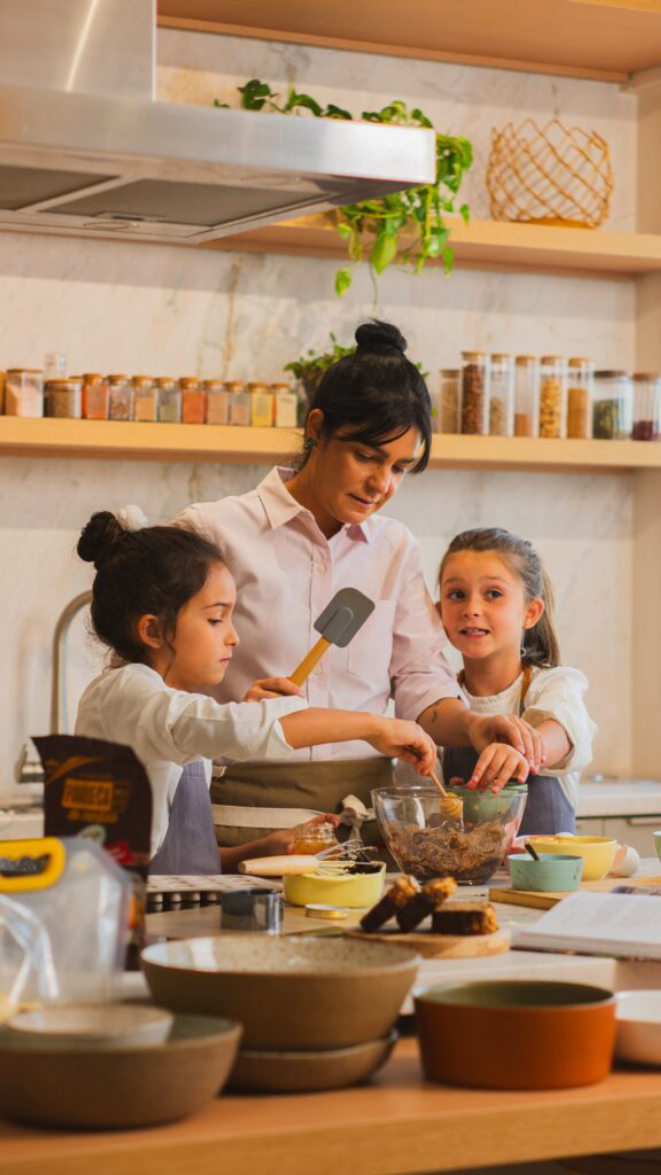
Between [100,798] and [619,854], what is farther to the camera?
[619,854]

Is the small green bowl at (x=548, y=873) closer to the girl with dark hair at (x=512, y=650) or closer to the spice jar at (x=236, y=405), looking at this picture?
the girl with dark hair at (x=512, y=650)

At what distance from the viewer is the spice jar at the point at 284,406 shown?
11.9ft

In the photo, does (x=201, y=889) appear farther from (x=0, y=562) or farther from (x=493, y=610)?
(x=0, y=562)

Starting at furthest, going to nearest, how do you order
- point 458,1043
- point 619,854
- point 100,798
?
point 619,854 → point 100,798 → point 458,1043

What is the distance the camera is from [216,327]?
382 centimetres

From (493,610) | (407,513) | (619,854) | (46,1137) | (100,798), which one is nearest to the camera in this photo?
(46,1137)

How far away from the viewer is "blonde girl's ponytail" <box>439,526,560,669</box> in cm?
273

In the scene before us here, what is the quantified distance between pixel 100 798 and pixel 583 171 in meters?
3.24

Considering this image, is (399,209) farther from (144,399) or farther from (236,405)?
(144,399)

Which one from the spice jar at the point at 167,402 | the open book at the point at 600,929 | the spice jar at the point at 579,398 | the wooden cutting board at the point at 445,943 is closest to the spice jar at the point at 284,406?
the spice jar at the point at 167,402

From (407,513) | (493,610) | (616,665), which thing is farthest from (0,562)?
(616,665)

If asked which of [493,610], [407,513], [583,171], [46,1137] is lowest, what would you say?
[46,1137]

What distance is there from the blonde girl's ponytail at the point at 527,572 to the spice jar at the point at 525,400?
3.62 ft

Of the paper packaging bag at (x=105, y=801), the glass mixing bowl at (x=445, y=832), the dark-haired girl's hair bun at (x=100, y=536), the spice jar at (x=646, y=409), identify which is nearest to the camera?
the paper packaging bag at (x=105, y=801)
